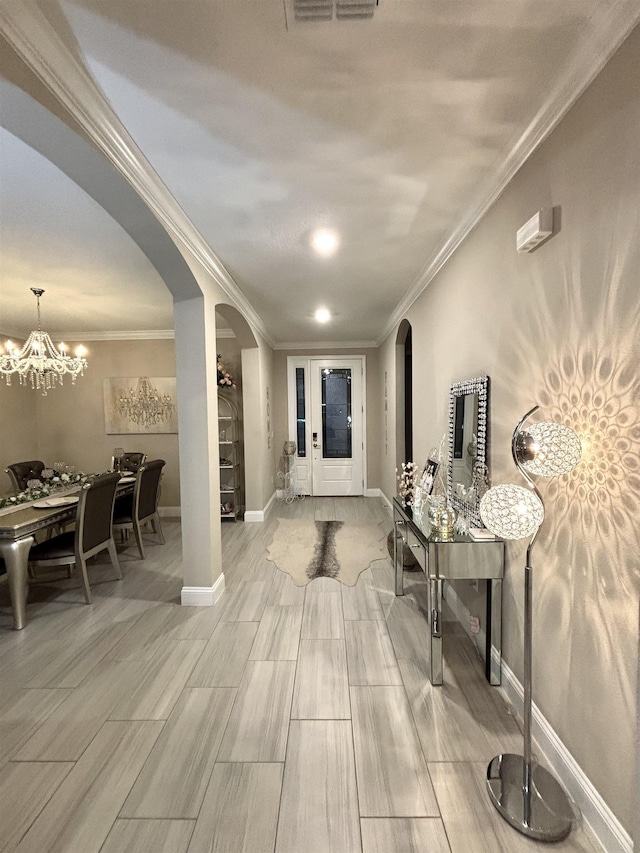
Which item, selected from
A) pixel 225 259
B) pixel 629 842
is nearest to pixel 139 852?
pixel 629 842

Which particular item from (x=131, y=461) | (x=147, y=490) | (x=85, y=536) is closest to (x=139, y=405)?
(x=131, y=461)

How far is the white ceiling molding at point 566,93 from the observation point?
115cm

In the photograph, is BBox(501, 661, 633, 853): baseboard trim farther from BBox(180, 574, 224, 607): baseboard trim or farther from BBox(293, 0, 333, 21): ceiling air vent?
BBox(293, 0, 333, 21): ceiling air vent

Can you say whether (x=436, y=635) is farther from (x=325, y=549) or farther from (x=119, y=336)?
(x=119, y=336)

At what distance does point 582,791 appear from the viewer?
1401mm

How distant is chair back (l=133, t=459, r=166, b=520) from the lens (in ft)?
13.1

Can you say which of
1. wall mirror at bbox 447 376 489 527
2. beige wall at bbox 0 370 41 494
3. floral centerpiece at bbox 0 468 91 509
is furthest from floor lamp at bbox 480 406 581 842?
beige wall at bbox 0 370 41 494

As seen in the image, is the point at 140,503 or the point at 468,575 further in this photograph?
the point at 140,503

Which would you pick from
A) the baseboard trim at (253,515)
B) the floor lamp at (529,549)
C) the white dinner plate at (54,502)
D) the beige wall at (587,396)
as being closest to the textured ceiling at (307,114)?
the beige wall at (587,396)

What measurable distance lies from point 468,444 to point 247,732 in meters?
1.86

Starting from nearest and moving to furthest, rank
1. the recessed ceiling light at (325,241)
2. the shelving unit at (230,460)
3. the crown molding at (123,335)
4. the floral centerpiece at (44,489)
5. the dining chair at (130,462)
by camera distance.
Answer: the recessed ceiling light at (325,241) < the floral centerpiece at (44,489) < the dining chair at (130,462) < the shelving unit at (230,460) < the crown molding at (123,335)

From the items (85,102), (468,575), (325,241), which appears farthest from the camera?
(325,241)

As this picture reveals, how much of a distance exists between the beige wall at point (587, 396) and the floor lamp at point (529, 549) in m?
0.15

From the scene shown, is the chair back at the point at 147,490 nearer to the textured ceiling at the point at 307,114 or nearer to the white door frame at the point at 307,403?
the textured ceiling at the point at 307,114
